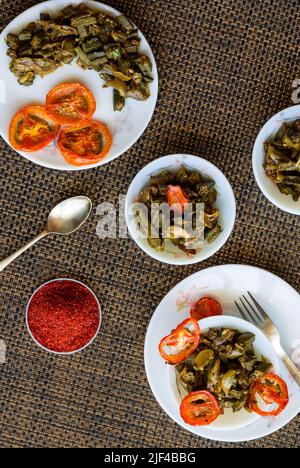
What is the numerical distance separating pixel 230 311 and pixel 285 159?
445 mm

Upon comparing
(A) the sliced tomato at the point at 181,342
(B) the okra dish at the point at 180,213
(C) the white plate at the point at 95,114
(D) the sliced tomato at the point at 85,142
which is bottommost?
(A) the sliced tomato at the point at 181,342

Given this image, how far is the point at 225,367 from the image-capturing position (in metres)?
1.55

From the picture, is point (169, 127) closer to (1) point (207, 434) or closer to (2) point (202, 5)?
(2) point (202, 5)

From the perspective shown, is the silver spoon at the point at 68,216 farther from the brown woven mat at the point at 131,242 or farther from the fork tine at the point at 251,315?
the fork tine at the point at 251,315

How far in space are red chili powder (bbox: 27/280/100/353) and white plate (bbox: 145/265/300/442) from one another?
0.17 m

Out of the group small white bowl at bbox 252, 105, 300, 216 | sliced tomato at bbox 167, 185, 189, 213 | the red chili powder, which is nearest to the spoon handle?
the red chili powder

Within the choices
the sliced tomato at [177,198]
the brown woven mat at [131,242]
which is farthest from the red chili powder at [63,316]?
the sliced tomato at [177,198]

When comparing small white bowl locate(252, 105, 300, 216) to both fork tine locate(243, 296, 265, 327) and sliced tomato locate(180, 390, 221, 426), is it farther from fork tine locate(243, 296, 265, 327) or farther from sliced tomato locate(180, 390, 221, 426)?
sliced tomato locate(180, 390, 221, 426)

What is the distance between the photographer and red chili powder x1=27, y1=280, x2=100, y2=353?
5.28 feet

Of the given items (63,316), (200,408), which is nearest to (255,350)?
(200,408)

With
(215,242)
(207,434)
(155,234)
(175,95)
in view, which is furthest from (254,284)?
(175,95)

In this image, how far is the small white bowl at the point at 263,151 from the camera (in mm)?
1536

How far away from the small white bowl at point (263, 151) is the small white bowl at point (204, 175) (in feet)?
0.28

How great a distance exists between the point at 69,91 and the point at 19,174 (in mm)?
271
